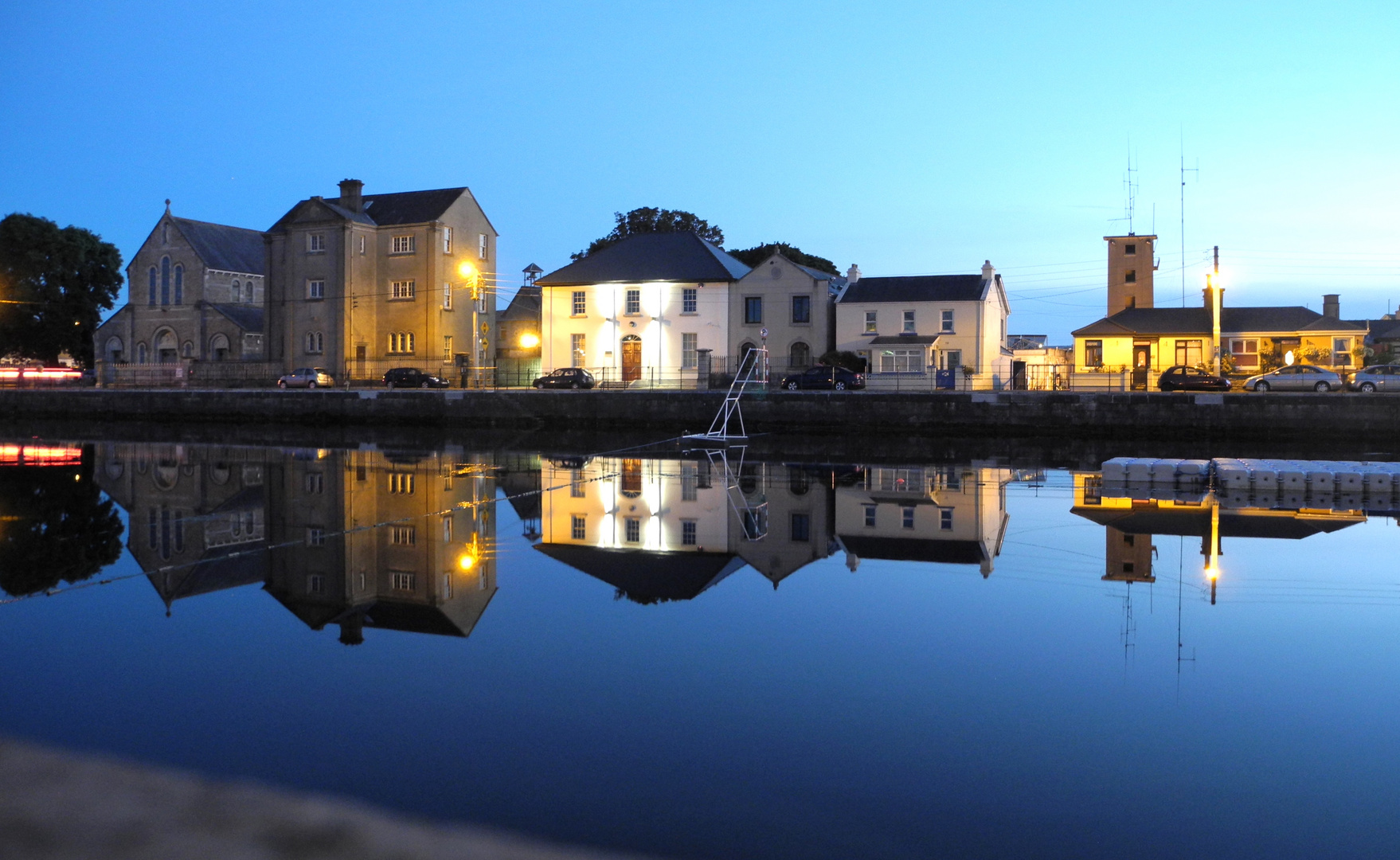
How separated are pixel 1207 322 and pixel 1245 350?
13.3 ft

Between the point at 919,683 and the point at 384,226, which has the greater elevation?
the point at 384,226

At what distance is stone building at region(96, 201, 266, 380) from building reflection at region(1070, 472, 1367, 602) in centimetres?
5695

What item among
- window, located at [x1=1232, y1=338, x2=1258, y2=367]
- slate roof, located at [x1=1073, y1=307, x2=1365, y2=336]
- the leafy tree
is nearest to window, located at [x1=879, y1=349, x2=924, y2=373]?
slate roof, located at [x1=1073, y1=307, x2=1365, y2=336]

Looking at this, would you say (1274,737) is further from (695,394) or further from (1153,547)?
(695,394)

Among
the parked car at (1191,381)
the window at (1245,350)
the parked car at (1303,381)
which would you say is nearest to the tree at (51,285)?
the parked car at (1191,381)

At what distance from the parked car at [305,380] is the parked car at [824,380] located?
24.0 m

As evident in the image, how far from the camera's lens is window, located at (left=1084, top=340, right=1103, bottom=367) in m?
63.7

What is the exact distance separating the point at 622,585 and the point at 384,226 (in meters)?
52.4

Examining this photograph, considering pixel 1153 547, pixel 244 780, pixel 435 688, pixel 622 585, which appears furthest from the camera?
pixel 1153 547

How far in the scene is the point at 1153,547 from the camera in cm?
1394

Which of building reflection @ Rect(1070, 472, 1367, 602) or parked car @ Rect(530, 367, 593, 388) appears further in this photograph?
parked car @ Rect(530, 367, 593, 388)

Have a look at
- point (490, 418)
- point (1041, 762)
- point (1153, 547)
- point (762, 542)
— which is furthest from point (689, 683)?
point (490, 418)

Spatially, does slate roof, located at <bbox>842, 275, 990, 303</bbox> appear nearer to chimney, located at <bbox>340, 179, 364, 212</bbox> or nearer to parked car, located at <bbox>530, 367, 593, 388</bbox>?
parked car, located at <bbox>530, 367, 593, 388</bbox>

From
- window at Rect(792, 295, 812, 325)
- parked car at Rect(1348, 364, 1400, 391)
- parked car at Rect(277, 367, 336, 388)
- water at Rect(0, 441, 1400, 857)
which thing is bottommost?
water at Rect(0, 441, 1400, 857)
